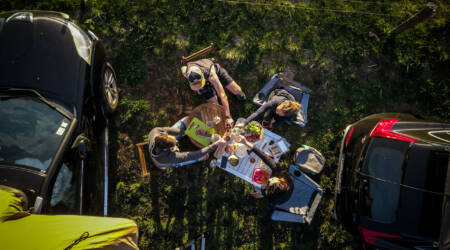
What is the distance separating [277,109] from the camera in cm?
402

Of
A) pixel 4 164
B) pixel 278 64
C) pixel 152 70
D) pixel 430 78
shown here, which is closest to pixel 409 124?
pixel 430 78

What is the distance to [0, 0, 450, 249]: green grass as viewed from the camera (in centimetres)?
473

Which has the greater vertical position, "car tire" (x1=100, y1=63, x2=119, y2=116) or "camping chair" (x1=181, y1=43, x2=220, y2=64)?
"camping chair" (x1=181, y1=43, x2=220, y2=64)

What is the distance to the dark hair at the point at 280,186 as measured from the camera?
3.66 m

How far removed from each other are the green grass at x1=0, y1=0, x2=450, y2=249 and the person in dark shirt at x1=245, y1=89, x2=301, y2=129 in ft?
2.07

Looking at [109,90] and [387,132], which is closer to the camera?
[387,132]

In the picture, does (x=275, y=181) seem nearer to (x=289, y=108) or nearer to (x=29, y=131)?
(x=289, y=108)

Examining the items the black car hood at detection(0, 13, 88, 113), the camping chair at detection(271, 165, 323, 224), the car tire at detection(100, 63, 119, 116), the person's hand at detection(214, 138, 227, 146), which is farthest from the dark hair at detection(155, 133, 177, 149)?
the camping chair at detection(271, 165, 323, 224)

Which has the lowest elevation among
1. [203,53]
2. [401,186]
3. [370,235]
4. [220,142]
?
[370,235]

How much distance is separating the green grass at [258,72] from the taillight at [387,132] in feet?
3.35

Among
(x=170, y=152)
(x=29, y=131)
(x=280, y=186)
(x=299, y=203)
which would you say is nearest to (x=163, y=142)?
(x=170, y=152)

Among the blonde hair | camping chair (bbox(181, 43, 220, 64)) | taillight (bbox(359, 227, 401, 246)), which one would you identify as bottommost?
taillight (bbox(359, 227, 401, 246))

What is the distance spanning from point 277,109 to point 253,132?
0.58 m

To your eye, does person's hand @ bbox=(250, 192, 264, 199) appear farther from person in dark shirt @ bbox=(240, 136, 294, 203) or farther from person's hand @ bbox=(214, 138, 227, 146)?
person's hand @ bbox=(214, 138, 227, 146)
